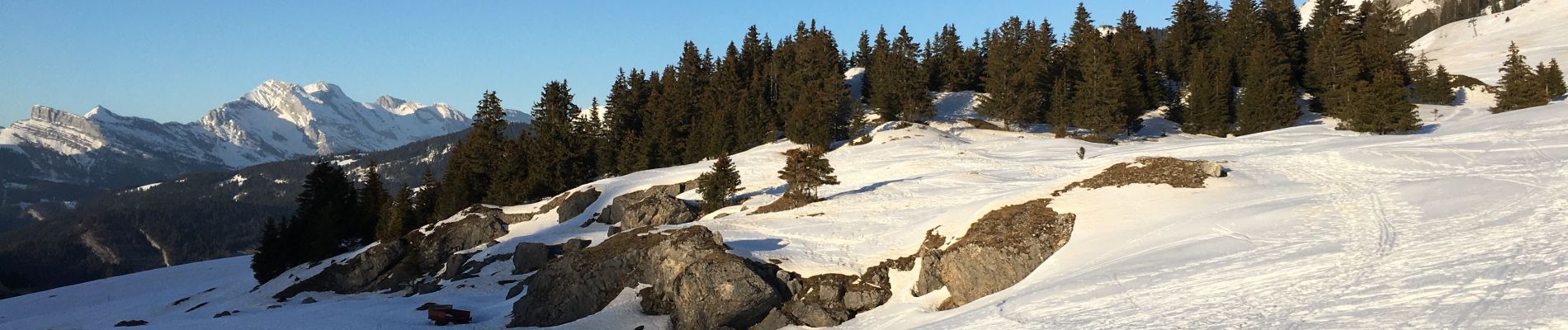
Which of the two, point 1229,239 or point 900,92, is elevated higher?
point 900,92

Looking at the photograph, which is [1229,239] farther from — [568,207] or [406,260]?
[406,260]

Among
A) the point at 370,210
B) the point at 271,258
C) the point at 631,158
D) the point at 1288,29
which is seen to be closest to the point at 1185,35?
the point at 1288,29

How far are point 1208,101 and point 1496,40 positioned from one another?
103538 mm

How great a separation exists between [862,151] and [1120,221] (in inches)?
1619

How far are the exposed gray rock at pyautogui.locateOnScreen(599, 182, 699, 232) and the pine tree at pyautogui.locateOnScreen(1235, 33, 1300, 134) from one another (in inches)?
1979

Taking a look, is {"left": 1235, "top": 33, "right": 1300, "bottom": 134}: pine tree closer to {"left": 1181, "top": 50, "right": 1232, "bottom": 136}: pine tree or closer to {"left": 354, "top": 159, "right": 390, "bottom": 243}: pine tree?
{"left": 1181, "top": 50, "right": 1232, "bottom": 136}: pine tree

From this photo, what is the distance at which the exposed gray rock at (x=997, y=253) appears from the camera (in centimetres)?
2441

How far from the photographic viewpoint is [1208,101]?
68312 millimetres

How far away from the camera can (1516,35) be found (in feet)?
429

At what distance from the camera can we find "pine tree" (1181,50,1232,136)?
6769cm

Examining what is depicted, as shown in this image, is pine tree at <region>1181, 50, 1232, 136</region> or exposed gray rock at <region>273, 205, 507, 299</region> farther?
pine tree at <region>1181, 50, 1232, 136</region>

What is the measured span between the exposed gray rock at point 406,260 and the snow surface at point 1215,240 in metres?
1.70

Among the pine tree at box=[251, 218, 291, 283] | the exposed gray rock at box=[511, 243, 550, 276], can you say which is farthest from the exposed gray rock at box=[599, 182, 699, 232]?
the pine tree at box=[251, 218, 291, 283]

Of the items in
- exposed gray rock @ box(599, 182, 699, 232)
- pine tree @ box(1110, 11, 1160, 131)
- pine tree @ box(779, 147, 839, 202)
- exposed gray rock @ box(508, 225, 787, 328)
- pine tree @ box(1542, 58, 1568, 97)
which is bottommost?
exposed gray rock @ box(508, 225, 787, 328)
